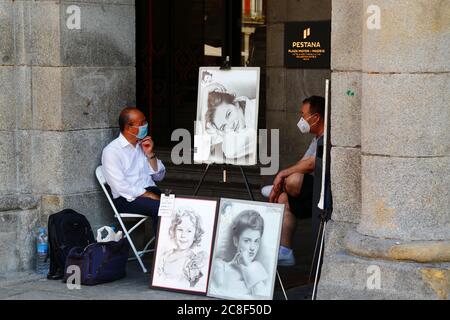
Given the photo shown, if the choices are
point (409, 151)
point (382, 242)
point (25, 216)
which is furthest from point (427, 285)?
point (25, 216)

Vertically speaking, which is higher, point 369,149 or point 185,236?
point 369,149

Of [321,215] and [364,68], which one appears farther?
[321,215]

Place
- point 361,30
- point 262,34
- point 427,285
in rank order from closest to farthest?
point 427,285 < point 361,30 < point 262,34

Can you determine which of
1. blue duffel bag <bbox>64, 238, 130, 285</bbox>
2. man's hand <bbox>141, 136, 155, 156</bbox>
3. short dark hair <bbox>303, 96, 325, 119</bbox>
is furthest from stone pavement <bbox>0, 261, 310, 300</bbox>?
short dark hair <bbox>303, 96, 325, 119</bbox>

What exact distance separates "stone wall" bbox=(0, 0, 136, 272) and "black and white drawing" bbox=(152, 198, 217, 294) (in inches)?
46.9

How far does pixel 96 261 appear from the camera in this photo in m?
8.39

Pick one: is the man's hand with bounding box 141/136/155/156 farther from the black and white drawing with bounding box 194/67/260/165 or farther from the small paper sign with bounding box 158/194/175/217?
the small paper sign with bounding box 158/194/175/217

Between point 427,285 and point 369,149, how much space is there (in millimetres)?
981

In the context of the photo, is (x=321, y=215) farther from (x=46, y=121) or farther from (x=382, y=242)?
(x=46, y=121)

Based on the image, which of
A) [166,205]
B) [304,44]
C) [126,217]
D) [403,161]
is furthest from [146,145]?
[403,161]

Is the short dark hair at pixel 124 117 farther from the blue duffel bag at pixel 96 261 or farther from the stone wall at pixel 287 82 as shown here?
the stone wall at pixel 287 82

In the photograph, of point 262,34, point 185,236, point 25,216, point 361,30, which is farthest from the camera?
point 262,34

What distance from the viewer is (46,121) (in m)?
8.92
